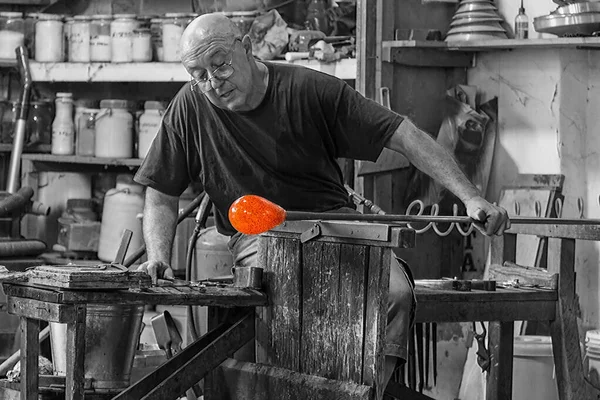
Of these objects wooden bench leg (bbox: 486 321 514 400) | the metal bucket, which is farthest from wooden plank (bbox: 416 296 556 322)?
the metal bucket

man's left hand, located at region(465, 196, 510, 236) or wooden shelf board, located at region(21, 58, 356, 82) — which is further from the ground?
wooden shelf board, located at region(21, 58, 356, 82)

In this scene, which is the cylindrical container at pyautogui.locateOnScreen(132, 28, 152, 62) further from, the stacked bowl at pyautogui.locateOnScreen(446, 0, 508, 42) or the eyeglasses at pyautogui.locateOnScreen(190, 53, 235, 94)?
the eyeglasses at pyautogui.locateOnScreen(190, 53, 235, 94)

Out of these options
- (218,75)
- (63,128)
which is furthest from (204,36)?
(63,128)

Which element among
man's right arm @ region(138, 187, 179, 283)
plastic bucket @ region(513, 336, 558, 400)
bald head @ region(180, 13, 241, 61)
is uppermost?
bald head @ region(180, 13, 241, 61)

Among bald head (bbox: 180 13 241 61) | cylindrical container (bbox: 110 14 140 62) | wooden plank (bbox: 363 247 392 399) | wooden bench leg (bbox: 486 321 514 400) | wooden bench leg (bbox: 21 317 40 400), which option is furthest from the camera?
cylindrical container (bbox: 110 14 140 62)

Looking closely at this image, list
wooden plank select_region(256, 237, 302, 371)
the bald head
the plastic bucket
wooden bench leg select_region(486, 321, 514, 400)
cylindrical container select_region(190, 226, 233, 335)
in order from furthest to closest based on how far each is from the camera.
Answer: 1. cylindrical container select_region(190, 226, 233, 335)
2. the plastic bucket
3. wooden bench leg select_region(486, 321, 514, 400)
4. the bald head
5. wooden plank select_region(256, 237, 302, 371)

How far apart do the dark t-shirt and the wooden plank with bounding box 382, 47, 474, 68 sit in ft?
4.53

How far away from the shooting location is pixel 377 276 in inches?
134

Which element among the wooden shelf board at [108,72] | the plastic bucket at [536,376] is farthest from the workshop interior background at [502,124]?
the plastic bucket at [536,376]

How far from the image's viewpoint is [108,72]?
631 centimetres

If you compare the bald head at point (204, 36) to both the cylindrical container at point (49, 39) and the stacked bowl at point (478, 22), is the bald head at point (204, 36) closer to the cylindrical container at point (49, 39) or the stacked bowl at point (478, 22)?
the stacked bowl at point (478, 22)

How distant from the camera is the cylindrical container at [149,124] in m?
6.34

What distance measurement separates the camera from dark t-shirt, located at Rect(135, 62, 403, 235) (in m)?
4.17

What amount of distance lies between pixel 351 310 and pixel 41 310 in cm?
95
